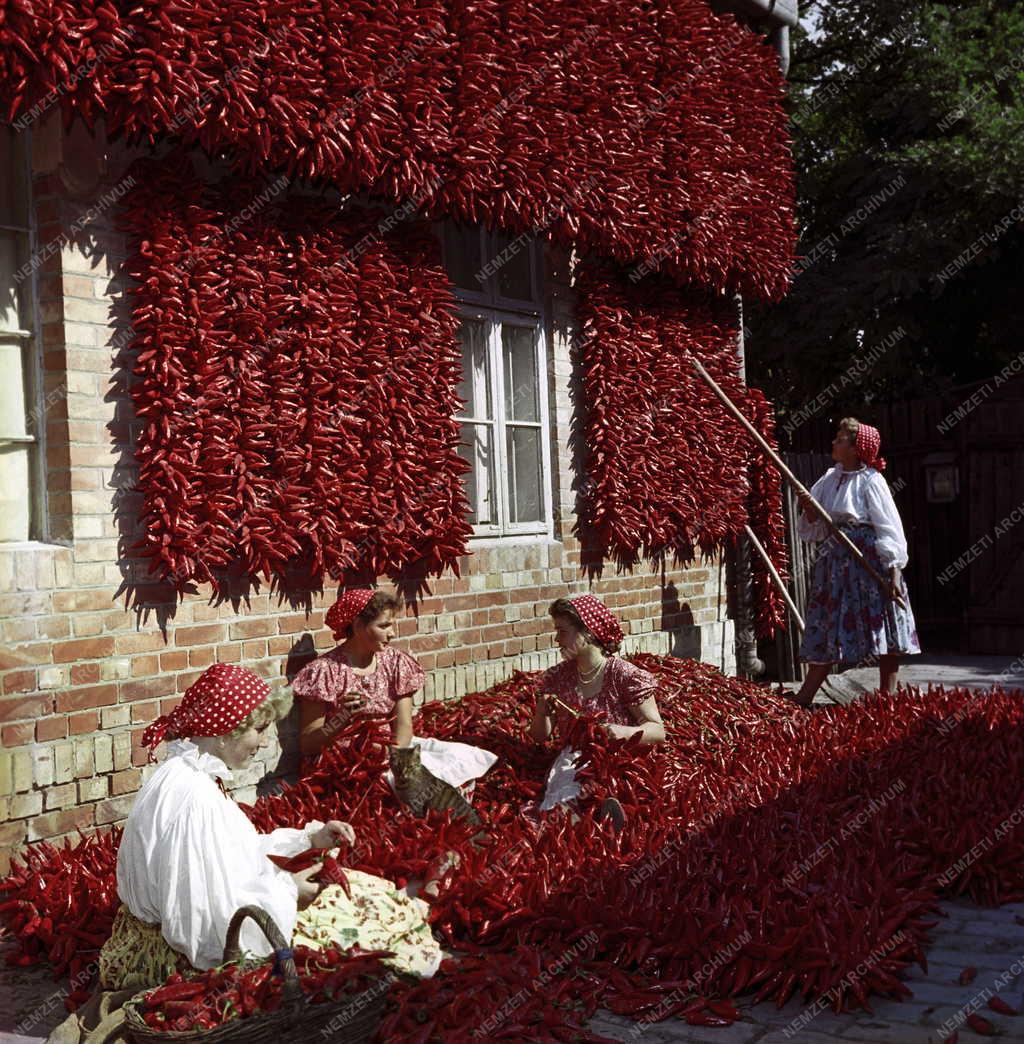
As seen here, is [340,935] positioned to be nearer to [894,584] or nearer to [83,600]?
[83,600]

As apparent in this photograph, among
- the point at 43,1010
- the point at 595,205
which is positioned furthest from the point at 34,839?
the point at 595,205

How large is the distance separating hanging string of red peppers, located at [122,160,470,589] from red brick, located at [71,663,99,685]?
0.50 meters

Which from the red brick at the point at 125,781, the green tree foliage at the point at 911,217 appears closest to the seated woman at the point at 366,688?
the red brick at the point at 125,781

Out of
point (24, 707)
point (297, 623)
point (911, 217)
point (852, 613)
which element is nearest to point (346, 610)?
point (297, 623)

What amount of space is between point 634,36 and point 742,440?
3077 millimetres

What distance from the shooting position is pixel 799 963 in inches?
153

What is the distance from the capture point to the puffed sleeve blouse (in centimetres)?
573

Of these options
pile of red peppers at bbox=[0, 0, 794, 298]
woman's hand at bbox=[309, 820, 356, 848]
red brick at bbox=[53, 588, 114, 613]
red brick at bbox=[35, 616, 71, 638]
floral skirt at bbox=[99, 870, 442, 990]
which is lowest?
floral skirt at bbox=[99, 870, 442, 990]

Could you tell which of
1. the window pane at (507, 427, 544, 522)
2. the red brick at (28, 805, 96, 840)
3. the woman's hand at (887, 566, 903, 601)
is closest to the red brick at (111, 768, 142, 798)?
the red brick at (28, 805, 96, 840)

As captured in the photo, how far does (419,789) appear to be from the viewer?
5.22m

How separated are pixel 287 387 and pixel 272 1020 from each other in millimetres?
3319

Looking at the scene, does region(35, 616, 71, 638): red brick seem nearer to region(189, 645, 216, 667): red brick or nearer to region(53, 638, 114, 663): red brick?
region(53, 638, 114, 663): red brick

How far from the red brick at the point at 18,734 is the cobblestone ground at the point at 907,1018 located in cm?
238

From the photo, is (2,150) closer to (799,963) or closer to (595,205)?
(595,205)
